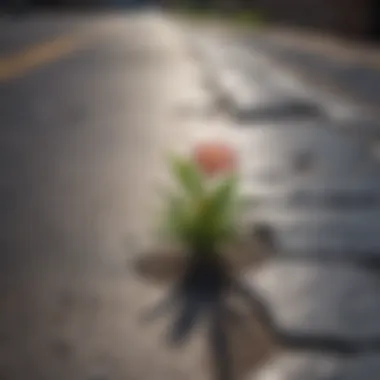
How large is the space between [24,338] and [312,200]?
2068 millimetres

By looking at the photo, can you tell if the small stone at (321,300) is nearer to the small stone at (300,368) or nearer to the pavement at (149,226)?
the pavement at (149,226)

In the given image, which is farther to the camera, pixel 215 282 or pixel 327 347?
pixel 215 282

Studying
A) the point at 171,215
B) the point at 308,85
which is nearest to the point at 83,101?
the point at 308,85

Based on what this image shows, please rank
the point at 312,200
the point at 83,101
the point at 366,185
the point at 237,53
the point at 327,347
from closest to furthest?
the point at 327,347 → the point at 312,200 → the point at 366,185 → the point at 83,101 → the point at 237,53

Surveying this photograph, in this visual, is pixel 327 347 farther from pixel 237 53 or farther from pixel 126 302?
pixel 237 53

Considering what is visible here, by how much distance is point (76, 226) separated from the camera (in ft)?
15.0

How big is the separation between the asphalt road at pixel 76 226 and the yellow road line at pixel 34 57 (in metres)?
1.06

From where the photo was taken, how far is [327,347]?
3.06 meters

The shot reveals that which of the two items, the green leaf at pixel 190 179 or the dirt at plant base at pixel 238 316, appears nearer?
the dirt at plant base at pixel 238 316

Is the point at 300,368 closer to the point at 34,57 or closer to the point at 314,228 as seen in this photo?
the point at 314,228

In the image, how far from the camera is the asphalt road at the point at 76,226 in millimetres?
3098

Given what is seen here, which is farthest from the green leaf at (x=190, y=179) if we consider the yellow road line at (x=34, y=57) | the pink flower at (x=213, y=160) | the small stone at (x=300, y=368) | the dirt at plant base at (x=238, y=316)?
the yellow road line at (x=34, y=57)

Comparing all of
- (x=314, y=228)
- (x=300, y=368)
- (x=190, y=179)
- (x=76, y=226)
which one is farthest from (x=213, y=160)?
(x=300, y=368)

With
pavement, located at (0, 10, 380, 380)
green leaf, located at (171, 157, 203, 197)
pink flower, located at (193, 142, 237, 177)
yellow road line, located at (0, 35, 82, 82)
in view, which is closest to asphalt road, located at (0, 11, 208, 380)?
pavement, located at (0, 10, 380, 380)
